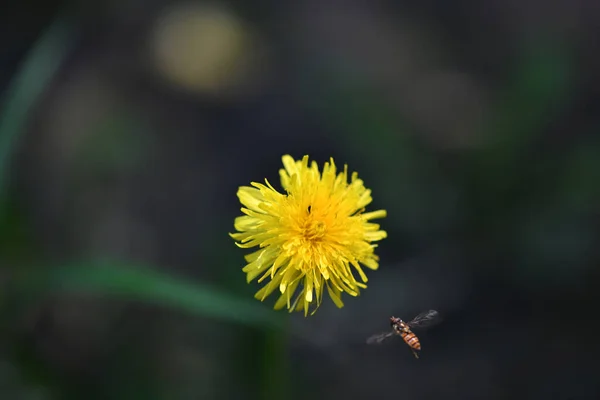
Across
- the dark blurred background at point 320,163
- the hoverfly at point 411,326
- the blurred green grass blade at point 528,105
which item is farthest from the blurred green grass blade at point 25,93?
the blurred green grass blade at point 528,105

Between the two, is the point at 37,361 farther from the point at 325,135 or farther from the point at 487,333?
the point at 487,333

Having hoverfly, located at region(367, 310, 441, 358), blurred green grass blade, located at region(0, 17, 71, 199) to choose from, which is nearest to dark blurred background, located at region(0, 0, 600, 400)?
blurred green grass blade, located at region(0, 17, 71, 199)

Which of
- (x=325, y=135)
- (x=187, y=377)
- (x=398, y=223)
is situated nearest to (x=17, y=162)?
(x=187, y=377)

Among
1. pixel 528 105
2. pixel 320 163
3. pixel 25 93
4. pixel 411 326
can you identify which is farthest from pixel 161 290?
pixel 528 105

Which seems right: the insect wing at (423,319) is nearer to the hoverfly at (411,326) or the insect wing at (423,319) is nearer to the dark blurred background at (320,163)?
the hoverfly at (411,326)

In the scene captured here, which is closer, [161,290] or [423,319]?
[423,319]

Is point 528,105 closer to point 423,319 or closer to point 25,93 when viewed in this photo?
→ point 423,319
